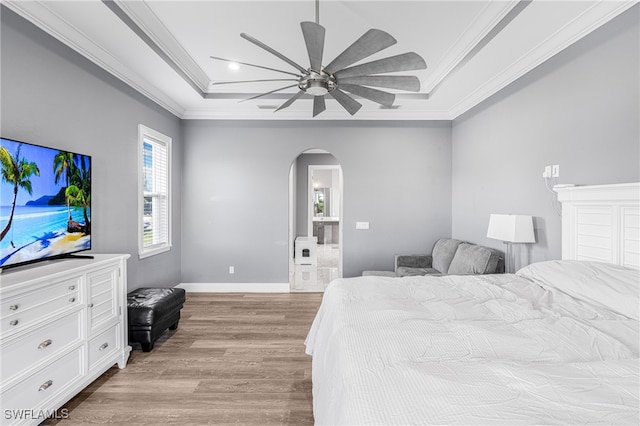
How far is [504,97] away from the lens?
11.1 feet

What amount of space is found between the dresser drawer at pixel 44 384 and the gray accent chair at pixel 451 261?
3129 mm

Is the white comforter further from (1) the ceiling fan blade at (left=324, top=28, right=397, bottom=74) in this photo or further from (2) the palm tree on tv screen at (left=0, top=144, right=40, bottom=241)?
(2) the palm tree on tv screen at (left=0, top=144, right=40, bottom=241)

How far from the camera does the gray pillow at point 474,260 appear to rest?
3184 mm

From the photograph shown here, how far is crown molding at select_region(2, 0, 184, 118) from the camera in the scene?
2.08 m

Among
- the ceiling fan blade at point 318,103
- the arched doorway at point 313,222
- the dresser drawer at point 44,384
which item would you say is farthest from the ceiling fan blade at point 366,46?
the arched doorway at point 313,222

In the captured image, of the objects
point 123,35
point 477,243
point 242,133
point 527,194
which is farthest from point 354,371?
point 242,133

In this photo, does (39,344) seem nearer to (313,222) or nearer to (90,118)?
(90,118)

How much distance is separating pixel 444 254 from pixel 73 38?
448 centimetres

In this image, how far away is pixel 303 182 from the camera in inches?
326

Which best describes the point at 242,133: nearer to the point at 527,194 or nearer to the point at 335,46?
the point at 335,46

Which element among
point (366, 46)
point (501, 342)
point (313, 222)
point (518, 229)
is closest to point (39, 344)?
point (501, 342)

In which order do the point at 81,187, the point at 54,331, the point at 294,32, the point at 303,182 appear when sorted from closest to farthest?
the point at 54,331 < the point at 81,187 < the point at 294,32 < the point at 303,182

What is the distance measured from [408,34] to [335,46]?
2.27 feet

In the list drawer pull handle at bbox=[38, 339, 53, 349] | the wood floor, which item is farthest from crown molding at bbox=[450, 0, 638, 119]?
drawer pull handle at bbox=[38, 339, 53, 349]
